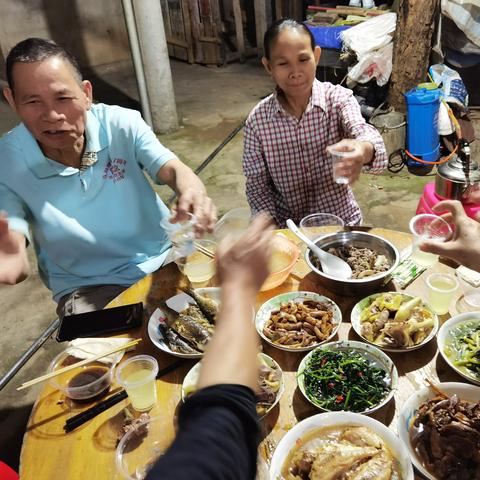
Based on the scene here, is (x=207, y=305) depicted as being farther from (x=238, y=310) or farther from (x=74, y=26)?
(x=74, y=26)

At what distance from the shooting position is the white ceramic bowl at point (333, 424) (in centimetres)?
156

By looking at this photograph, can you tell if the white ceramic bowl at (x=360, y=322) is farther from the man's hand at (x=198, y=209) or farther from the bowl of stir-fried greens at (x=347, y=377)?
the man's hand at (x=198, y=209)

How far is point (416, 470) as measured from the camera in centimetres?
156

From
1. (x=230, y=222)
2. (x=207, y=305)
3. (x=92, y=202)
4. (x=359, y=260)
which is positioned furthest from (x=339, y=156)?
(x=92, y=202)

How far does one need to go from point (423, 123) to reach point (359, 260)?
4.64 meters

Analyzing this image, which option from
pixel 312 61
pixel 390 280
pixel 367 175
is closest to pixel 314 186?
pixel 312 61

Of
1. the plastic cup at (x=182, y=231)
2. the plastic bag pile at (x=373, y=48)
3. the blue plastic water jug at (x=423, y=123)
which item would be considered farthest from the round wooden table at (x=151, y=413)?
the plastic bag pile at (x=373, y=48)

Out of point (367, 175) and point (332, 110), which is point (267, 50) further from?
point (367, 175)

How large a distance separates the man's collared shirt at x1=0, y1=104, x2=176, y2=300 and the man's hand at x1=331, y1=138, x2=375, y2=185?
1.12 m

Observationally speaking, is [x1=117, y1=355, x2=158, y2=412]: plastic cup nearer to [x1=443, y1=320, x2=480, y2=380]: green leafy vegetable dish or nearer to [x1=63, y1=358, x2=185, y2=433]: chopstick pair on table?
[x1=63, y1=358, x2=185, y2=433]: chopstick pair on table

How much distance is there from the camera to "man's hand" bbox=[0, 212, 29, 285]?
7.72 ft

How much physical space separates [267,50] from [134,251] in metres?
1.72

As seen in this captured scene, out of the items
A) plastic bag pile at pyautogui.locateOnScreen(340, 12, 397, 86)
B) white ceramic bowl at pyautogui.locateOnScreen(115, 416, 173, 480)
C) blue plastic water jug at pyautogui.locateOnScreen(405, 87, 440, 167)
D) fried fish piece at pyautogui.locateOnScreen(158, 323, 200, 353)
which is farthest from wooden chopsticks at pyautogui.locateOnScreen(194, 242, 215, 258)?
plastic bag pile at pyautogui.locateOnScreen(340, 12, 397, 86)

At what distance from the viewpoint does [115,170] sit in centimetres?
296
